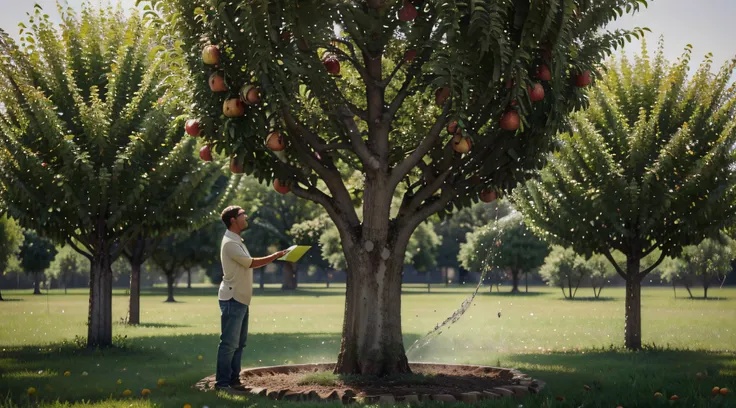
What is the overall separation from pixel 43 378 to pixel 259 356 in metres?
5.12

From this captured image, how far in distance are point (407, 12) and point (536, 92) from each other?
1818mm

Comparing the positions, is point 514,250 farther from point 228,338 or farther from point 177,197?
point 228,338

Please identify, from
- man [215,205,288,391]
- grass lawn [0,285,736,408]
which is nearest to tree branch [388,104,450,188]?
man [215,205,288,391]

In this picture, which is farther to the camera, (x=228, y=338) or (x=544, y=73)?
(x=228, y=338)

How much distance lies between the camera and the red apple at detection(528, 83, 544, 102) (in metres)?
9.01

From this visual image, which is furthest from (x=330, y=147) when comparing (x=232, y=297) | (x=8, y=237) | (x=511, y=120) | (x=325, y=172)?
(x=8, y=237)

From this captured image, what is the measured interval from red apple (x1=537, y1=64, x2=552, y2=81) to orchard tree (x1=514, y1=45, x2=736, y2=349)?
6750mm

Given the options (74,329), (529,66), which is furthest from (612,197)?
(74,329)

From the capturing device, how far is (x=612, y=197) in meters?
15.7

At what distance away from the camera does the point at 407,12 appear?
30.5 ft

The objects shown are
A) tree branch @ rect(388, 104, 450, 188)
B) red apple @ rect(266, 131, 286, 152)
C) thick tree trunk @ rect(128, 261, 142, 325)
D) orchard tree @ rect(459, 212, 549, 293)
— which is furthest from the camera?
orchard tree @ rect(459, 212, 549, 293)

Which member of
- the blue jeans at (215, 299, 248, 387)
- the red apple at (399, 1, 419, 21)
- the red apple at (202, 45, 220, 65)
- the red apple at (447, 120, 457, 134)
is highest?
the red apple at (399, 1, 419, 21)

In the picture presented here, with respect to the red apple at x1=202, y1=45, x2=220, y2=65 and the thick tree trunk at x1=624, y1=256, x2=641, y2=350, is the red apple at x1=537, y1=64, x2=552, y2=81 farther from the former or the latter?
the thick tree trunk at x1=624, y1=256, x2=641, y2=350

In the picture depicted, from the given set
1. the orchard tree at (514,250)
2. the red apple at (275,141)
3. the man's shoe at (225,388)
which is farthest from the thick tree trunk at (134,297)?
the orchard tree at (514,250)
